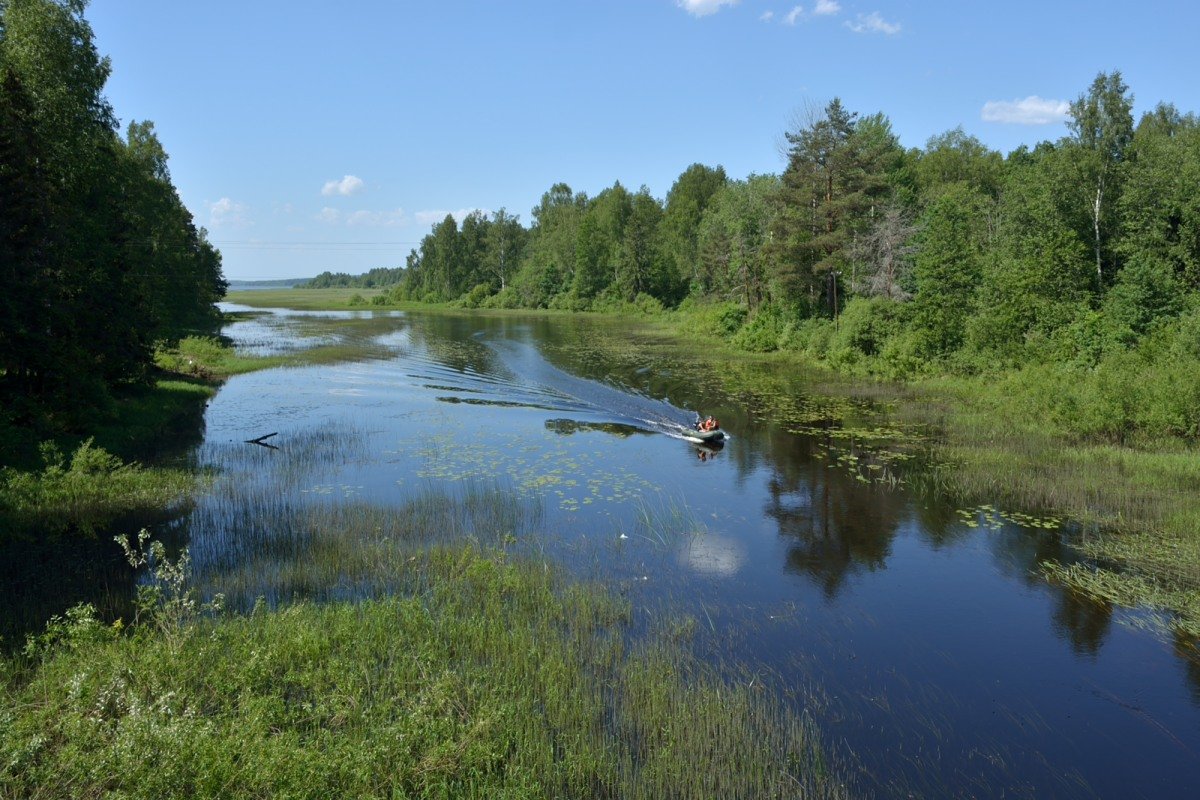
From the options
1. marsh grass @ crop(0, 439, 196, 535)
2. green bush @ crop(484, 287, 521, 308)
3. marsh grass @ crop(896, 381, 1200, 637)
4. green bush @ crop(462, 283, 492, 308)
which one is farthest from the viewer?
green bush @ crop(462, 283, 492, 308)

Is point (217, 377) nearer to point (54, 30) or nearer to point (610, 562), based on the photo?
point (54, 30)

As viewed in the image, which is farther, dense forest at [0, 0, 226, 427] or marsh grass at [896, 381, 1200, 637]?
dense forest at [0, 0, 226, 427]

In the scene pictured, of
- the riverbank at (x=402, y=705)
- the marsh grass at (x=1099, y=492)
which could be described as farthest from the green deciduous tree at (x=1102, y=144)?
the riverbank at (x=402, y=705)

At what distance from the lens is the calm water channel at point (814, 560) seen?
951cm

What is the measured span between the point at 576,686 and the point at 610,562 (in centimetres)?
505

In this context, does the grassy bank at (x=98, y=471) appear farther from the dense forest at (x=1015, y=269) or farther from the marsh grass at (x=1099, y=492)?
the dense forest at (x=1015, y=269)

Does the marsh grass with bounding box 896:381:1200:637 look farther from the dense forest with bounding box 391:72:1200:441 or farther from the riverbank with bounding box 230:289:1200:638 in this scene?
the dense forest with bounding box 391:72:1200:441

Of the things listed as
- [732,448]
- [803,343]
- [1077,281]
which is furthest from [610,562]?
[803,343]

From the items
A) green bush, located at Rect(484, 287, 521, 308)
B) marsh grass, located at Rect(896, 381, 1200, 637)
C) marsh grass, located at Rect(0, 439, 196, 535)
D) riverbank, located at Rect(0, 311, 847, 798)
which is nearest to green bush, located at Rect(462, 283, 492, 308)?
green bush, located at Rect(484, 287, 521, 308)

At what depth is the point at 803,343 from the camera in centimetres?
5050

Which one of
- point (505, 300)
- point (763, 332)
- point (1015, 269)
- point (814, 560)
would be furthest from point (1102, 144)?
point (505, 300)

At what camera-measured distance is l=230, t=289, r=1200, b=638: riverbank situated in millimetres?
14039

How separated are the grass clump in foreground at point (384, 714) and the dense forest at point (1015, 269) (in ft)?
67.1

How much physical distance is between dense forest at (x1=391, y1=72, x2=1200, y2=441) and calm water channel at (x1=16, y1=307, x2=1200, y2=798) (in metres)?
8.16
